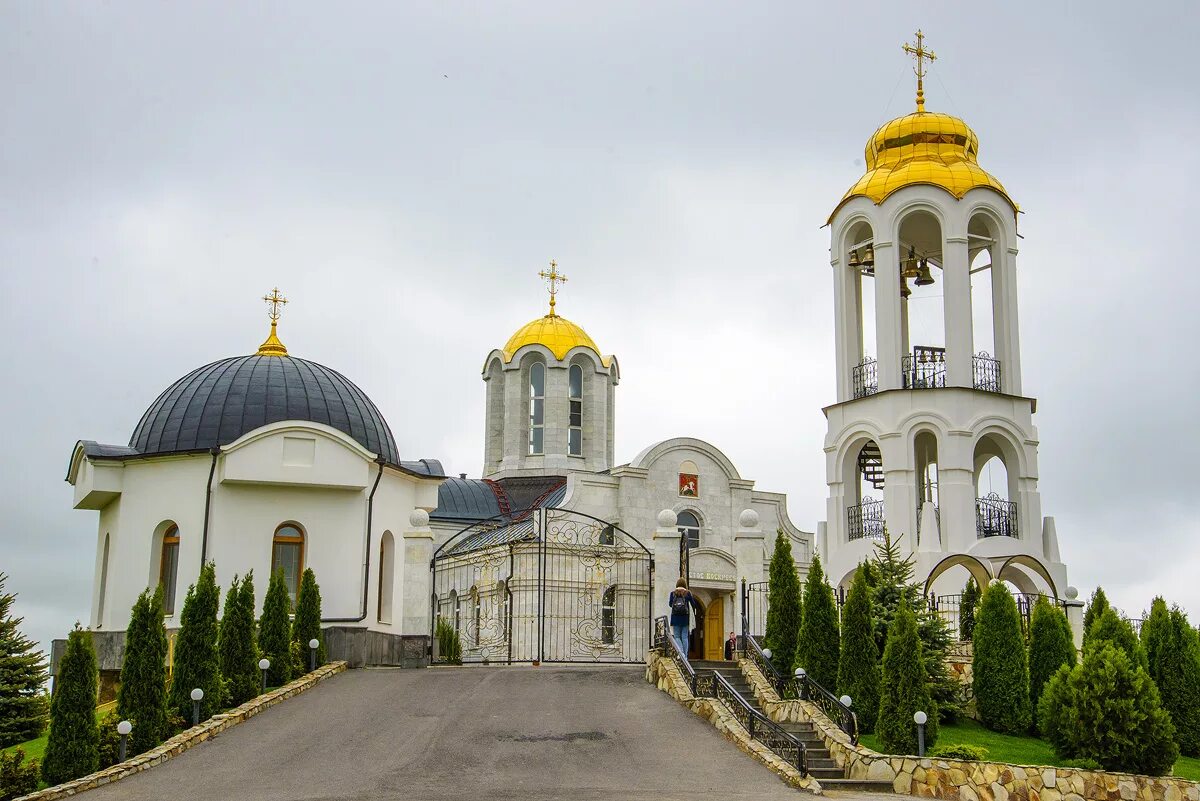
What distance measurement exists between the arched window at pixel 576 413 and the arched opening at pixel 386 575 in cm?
1332

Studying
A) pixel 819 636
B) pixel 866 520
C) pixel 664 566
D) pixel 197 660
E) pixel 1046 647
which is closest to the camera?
pixel 197 660

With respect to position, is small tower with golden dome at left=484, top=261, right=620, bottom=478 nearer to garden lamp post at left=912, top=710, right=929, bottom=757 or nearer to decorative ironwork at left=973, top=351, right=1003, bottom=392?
decorative ironwork at left=973, top=351, right=1003, bottom=392

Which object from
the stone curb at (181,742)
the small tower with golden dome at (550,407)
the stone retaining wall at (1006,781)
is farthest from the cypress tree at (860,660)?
the small tower with golden dome at (550,407)

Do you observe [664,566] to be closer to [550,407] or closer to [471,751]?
[471,751]

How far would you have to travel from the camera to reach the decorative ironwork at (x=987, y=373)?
26.2m

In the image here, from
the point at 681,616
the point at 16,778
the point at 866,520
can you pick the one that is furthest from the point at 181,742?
the point at 866,520

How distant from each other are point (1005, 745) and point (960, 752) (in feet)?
6.91

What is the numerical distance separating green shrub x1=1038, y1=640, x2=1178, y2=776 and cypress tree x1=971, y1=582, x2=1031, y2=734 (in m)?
2.67

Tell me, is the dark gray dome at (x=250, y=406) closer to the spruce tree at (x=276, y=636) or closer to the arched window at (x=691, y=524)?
the spruce tree at (x=276, y=636)

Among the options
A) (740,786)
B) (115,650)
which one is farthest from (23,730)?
(740,786)

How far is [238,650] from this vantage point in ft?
57.8

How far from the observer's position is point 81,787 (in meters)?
13.3

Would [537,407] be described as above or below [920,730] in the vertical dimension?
above

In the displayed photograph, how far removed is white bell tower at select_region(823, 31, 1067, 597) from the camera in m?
25.5
